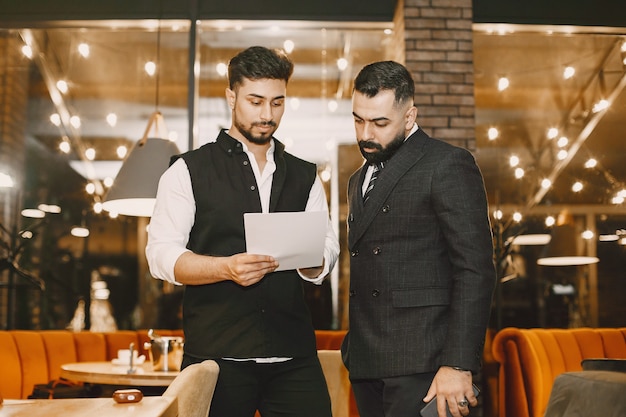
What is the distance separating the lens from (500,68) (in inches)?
227

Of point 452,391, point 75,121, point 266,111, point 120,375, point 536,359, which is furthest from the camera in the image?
point 75,121

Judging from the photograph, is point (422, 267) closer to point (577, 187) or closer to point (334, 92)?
point (334, 92)

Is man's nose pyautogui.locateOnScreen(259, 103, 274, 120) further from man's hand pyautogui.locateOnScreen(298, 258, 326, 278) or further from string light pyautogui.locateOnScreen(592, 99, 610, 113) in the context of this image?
string light pyautogui.locateOnScreen(592, 99, 610, 113)

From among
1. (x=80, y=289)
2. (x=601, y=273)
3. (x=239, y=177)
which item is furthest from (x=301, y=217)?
(x=601, y=273)

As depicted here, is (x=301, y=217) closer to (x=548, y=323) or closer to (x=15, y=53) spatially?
(x=548, y=323)

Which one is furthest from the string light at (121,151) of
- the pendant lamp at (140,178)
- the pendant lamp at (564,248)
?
the pendant lamp at (564,248)

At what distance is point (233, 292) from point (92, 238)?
3.67m

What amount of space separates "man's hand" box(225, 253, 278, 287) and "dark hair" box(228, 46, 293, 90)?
61cm

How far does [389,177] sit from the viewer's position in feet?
7.02

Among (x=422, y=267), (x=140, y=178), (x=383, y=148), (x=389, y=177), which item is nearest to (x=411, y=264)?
(x=422, y=267)

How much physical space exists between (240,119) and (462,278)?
88cm

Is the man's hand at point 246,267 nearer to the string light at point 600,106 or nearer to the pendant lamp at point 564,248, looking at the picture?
the pendant lamp at point 564,248

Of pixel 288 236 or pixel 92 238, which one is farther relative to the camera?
pixel 92 238

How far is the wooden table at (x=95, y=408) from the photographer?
4.53 ft
